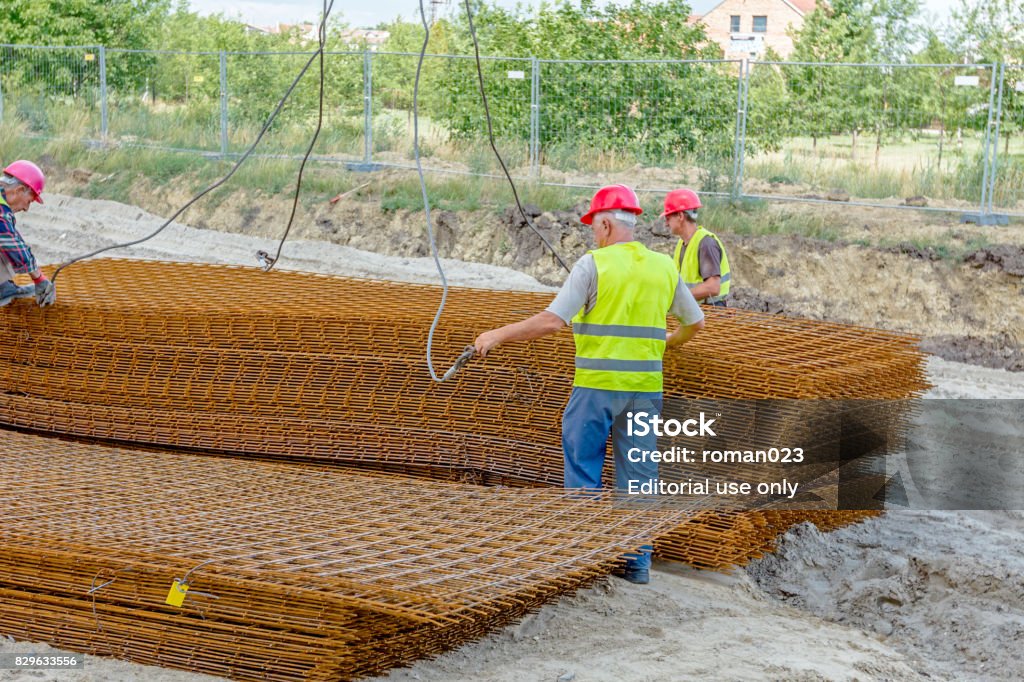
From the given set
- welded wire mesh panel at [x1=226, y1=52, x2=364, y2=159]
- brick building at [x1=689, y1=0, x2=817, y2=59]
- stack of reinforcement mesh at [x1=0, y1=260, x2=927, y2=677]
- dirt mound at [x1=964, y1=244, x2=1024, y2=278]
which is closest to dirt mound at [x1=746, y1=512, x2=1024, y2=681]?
stack of reinforcement mesh at [x1=0, y1=260, x2=927, y2=677]

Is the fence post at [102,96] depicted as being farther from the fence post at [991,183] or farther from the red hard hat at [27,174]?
the fence post at [991,183]

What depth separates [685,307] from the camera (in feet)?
20.2

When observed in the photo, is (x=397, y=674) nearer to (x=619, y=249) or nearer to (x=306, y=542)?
(x=306, y=542)

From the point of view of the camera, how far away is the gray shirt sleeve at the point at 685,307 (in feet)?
20.0

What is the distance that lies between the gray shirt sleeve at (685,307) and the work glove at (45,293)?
438 cm

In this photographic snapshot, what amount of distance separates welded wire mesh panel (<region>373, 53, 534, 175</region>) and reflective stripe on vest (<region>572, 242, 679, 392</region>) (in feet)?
42.6

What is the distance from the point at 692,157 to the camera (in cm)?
1816

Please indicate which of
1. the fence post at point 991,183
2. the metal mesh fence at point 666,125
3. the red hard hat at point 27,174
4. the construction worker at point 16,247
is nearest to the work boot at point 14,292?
the construction worker at point 16,247

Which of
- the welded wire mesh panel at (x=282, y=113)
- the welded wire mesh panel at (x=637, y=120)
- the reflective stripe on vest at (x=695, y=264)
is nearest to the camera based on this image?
the reflective stripe on vest at (x=695, y=264)

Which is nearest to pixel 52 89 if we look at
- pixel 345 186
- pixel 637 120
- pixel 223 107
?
pixel 223 107

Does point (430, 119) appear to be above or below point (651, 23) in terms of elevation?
below

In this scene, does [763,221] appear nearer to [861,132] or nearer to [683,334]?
[861,132]

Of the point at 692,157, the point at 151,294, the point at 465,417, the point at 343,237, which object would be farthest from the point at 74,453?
the point at 692,157

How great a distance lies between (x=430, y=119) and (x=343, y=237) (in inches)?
210
